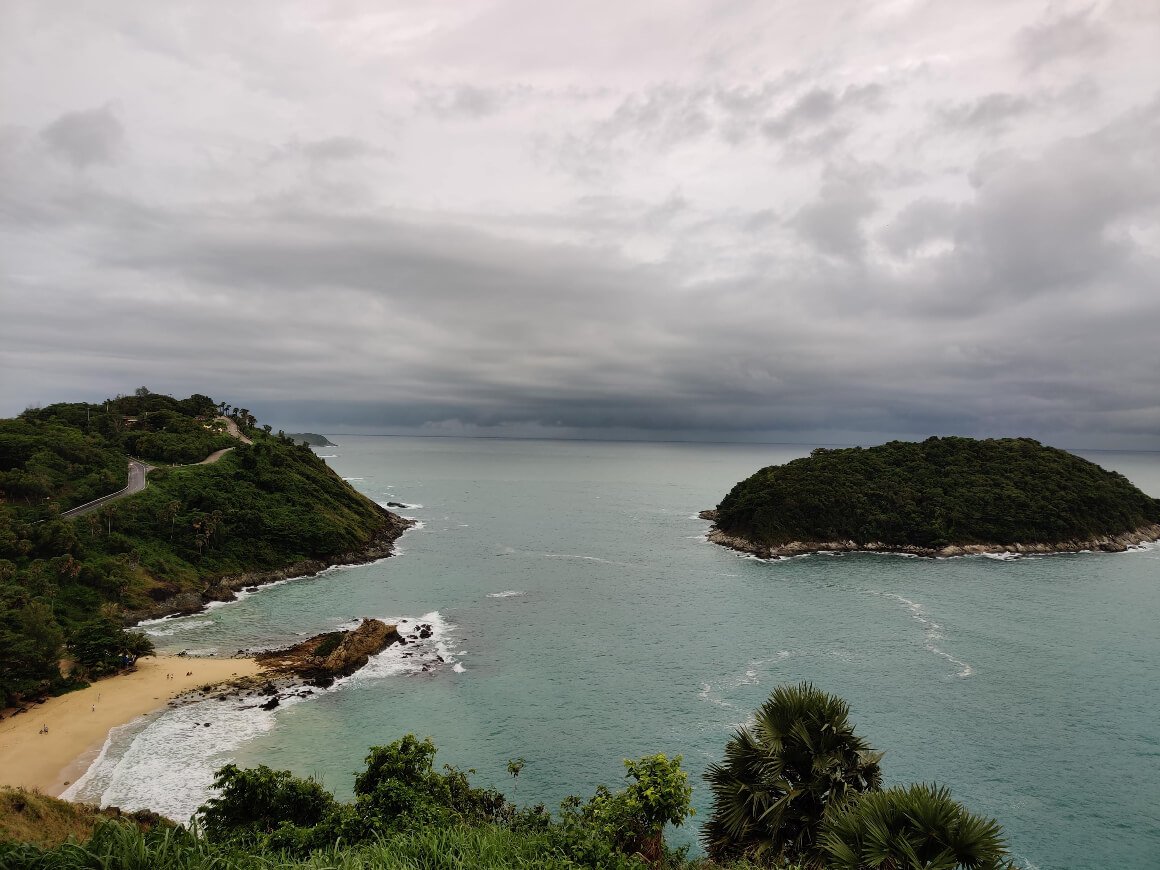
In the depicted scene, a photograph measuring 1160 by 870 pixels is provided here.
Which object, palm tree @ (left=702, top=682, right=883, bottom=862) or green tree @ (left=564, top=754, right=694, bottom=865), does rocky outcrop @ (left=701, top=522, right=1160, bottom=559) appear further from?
palm tree @ (left=702, top=682, right=883, bottom=862)

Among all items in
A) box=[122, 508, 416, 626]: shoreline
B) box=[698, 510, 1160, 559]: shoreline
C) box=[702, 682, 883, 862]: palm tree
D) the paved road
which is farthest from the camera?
box=[698, 510, 1160, 559]: shoreline

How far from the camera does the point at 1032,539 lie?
112562 mm

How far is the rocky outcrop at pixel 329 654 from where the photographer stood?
177ft

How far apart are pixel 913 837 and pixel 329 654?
53822 millimetres

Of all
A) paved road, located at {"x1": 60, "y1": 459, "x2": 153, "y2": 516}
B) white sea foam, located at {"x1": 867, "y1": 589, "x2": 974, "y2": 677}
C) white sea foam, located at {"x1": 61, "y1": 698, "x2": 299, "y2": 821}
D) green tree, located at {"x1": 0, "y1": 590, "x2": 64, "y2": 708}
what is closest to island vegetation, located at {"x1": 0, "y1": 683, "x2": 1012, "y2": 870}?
white sea foam, located at {"x1": 61, "y1": 698, "x2": 299, "y2": 821}

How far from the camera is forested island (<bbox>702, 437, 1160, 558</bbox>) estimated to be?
113 meters

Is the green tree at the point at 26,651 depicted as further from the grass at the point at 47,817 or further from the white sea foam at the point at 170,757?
the grass at the point at 47,817

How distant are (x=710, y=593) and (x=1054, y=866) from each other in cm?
5170

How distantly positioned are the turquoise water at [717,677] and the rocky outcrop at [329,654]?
9.92 ft

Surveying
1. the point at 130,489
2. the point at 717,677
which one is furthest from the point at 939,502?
the point at 130,489

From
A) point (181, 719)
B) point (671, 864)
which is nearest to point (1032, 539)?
point (671, 864)

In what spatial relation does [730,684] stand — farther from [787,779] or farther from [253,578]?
[253,578]

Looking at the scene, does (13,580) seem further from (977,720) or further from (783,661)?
(977,720)

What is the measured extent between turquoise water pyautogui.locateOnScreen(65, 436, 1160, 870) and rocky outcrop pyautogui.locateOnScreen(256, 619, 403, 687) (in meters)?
3.02
